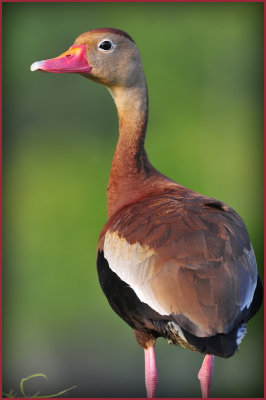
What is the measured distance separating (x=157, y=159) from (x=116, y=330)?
1.77 m

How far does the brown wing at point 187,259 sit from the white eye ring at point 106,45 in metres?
0.96

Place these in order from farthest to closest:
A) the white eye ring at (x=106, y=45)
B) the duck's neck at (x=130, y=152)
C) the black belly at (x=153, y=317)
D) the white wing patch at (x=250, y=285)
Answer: the white eye ring at (x=106, y=45)
the duck's neck at (x=130, y=152)
the white wing patch at (x=250, y=285)
the black belly at (x=153, y=317)

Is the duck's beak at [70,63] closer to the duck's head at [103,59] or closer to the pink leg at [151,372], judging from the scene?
the duck's head at [103,59]

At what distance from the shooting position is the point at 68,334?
5.75 meters

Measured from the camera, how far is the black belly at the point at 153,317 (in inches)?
121

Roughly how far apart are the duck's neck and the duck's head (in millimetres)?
74

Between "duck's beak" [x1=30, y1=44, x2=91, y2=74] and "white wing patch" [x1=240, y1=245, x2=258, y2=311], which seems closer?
"white wing patch" [x1=240, y1=245, x2=258, y2=311]

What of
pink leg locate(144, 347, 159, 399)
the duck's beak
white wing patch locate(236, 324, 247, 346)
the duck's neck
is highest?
the duck's beak

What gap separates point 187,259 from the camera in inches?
128

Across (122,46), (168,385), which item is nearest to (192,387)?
(168,385)

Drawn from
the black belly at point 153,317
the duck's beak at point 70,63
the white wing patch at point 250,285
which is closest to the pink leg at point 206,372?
the black belly at point 153,317

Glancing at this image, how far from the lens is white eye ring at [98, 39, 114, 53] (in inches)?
165

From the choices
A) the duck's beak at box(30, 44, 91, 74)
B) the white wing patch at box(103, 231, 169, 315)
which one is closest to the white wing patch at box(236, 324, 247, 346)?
the white wing patch at box(103, 231, 169, 315)

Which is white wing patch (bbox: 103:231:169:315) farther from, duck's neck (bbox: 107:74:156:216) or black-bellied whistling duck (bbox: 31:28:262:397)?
duck's neck (bbox: 107:74:156:216)
